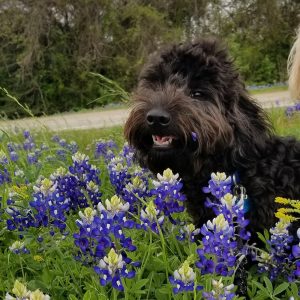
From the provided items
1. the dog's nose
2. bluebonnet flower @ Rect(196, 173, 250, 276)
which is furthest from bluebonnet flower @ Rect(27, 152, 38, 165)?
bluebonnet flower @ Rect(196, 173, 250, 276)

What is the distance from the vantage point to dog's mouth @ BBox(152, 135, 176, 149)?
2645mm

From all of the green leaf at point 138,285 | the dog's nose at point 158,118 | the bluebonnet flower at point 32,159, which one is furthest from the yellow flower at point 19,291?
the bluebonnet flower at point 32,159

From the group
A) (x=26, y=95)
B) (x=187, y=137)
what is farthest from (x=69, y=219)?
(x=26, y=95)

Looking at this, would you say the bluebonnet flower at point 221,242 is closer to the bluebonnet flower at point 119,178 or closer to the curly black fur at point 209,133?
the curly black fur at point 209,133

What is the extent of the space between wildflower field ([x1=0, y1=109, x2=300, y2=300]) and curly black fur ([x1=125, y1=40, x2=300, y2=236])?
0.77 feet

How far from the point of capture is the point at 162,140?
269 centimetres

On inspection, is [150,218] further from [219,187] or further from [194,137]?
[194,137]

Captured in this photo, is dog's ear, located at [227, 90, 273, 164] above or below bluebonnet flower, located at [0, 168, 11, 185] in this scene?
above

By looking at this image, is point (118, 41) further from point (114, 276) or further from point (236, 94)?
point (114, 276)

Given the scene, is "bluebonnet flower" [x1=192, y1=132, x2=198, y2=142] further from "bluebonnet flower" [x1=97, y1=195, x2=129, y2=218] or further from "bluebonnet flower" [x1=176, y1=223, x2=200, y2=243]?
"bluebonnet flower" [x1=97, y1=195, x2=129, y2=218]

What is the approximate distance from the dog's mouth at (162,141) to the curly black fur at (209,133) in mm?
15

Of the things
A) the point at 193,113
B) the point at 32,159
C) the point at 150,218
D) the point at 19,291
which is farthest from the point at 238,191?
the point at 32,159

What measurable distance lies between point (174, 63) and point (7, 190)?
1.26 metres

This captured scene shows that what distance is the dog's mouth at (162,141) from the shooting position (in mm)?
2645
